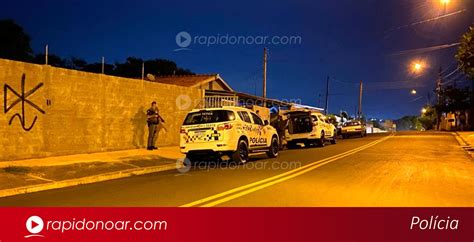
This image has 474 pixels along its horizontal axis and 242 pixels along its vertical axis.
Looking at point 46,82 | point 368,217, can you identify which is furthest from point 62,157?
point 368,217

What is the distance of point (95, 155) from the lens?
15617 mm

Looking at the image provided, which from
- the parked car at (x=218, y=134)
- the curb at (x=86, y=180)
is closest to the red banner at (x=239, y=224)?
the curb at (x=86, y=180)

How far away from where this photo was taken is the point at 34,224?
6.72m

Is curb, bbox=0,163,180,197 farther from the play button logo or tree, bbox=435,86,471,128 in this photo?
tree, bbox=435,86,471,128

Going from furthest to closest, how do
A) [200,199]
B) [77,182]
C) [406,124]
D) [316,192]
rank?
[406,124] < [77,182] < [316,192] < [200,199]

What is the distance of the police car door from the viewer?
630 inches

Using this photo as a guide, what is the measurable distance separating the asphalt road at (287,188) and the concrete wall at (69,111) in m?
3.84

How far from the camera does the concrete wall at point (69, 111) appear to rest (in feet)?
43.3

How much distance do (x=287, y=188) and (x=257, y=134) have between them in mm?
6978

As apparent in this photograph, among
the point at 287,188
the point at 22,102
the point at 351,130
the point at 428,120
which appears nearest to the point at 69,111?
the point at 22,102

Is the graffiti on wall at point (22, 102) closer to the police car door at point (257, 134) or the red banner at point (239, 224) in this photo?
the red banner at point (239, 224)

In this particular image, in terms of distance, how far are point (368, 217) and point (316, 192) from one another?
2.10 meters

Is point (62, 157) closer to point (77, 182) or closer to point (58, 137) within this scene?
point (58, 137)

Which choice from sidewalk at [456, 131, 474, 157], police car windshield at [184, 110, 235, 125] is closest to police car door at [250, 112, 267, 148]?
police car windshield at [184, 110, 235, 125]
